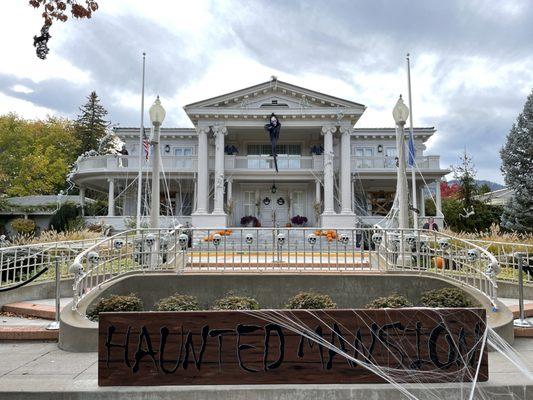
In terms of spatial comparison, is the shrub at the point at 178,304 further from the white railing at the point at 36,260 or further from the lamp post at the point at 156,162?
the white railing at the point at 36,260

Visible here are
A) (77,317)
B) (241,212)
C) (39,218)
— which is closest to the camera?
(77,317)

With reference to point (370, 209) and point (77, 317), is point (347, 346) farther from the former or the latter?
point (370, 209)

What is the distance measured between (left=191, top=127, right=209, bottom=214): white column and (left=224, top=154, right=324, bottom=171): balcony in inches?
79.5

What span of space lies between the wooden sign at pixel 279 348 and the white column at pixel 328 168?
19689mm

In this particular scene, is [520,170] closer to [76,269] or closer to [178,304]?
[178,304]

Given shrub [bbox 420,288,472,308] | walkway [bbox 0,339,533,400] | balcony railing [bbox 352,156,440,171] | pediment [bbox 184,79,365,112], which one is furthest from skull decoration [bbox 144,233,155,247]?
balcony railing [bbox 352,156,440,171]

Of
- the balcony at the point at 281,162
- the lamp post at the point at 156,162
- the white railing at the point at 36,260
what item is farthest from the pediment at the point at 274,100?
the white railing at the point at 36,260

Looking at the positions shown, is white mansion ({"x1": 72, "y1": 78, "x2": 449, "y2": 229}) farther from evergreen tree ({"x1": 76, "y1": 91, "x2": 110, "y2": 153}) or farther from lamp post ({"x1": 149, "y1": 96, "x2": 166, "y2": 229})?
evergreen tree ({"x1": 76, "y1": 91, "x2": 110, "y2": 153})

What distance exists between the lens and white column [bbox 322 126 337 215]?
79.6 ft

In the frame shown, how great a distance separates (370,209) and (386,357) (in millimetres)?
25611

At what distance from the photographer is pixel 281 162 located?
2598cm

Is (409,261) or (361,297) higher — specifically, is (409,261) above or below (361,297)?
above

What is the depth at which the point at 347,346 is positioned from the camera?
435 centimetres

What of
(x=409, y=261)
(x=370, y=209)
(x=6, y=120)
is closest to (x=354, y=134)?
(x=370, y=209)
